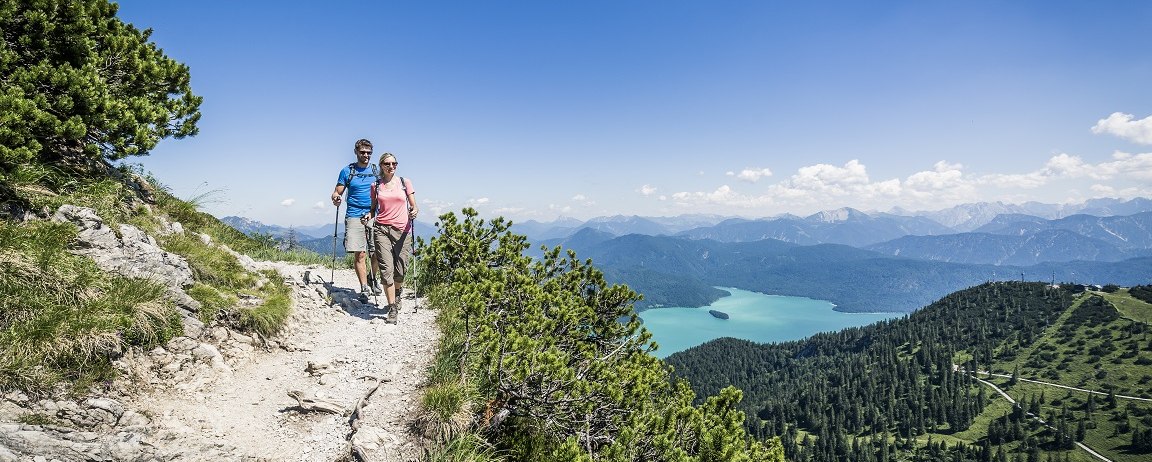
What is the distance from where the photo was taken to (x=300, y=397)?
637 cm

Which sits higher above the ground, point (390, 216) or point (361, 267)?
point (390, 216)

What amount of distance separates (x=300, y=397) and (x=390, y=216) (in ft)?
14.4

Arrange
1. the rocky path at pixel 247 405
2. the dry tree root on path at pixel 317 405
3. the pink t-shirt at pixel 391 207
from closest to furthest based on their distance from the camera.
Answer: the rocky path at pixel 247 405, the dry tree root on path at pixel 317 405, the pink t-shirt at pixel 391 207

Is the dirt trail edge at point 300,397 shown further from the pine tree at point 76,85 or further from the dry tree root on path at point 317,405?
the pine tree at point 76,85

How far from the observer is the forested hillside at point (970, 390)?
123 meters

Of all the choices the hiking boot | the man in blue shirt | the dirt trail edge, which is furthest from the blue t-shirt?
the dirt trail edge

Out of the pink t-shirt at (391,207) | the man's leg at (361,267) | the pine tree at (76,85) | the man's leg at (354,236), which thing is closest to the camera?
the pine tree at (76,85)

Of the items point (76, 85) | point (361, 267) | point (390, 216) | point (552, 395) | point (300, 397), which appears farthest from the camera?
point (361, 267)

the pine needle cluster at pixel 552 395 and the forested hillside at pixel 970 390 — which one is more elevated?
the pine needle cluster at pixel 552 395

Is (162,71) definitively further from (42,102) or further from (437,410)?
(437,410)

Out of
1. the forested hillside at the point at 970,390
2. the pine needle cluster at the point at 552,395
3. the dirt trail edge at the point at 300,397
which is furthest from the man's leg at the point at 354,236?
the forested hillside at the point at 970,390

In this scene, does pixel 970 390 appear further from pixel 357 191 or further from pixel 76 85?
pixel 76 85

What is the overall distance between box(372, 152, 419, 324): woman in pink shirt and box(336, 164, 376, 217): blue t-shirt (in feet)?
0.74

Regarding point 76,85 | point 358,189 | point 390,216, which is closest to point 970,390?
point 390,216
